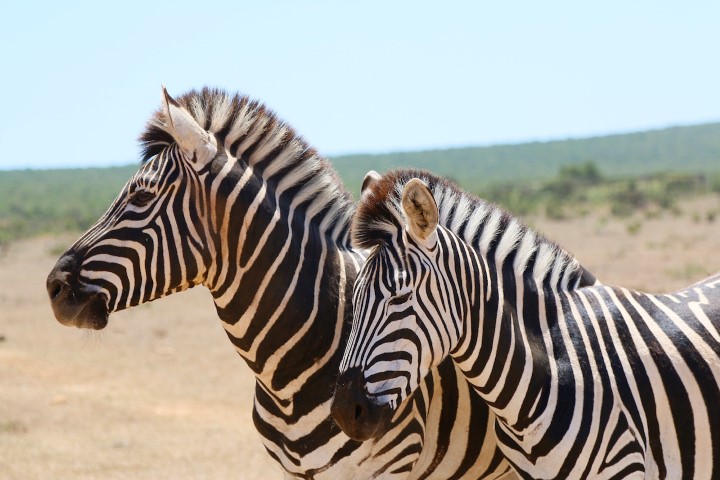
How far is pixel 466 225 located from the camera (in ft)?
13.9

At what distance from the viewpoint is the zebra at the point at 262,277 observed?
14.6 feet

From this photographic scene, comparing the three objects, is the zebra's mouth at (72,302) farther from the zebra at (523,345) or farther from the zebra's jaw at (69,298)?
the zebra at (523,345)

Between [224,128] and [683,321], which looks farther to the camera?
[224,128]

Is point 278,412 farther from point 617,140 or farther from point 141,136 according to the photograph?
point 617,140

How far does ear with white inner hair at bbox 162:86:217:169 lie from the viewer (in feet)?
14.8

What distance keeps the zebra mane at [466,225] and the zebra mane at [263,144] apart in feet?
2.32

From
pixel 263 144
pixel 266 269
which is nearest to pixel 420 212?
pixel 266 269

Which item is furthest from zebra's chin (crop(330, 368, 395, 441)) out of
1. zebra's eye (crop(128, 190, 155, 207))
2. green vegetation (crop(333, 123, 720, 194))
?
green vegetation (crop(333, 123, 720, 194))

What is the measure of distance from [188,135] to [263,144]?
0.43 metres

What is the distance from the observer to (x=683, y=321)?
171 inches

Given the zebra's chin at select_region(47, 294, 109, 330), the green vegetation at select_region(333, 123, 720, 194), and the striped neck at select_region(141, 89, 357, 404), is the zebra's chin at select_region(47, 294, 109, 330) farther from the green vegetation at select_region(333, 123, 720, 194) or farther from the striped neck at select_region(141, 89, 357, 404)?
the green vegetation at select_region(333, 123, 720, 194)

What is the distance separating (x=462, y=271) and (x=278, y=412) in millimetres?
1258

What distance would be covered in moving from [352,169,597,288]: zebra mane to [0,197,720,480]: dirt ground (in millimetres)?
1640

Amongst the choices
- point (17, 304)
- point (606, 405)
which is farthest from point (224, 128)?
point (17, 304)
